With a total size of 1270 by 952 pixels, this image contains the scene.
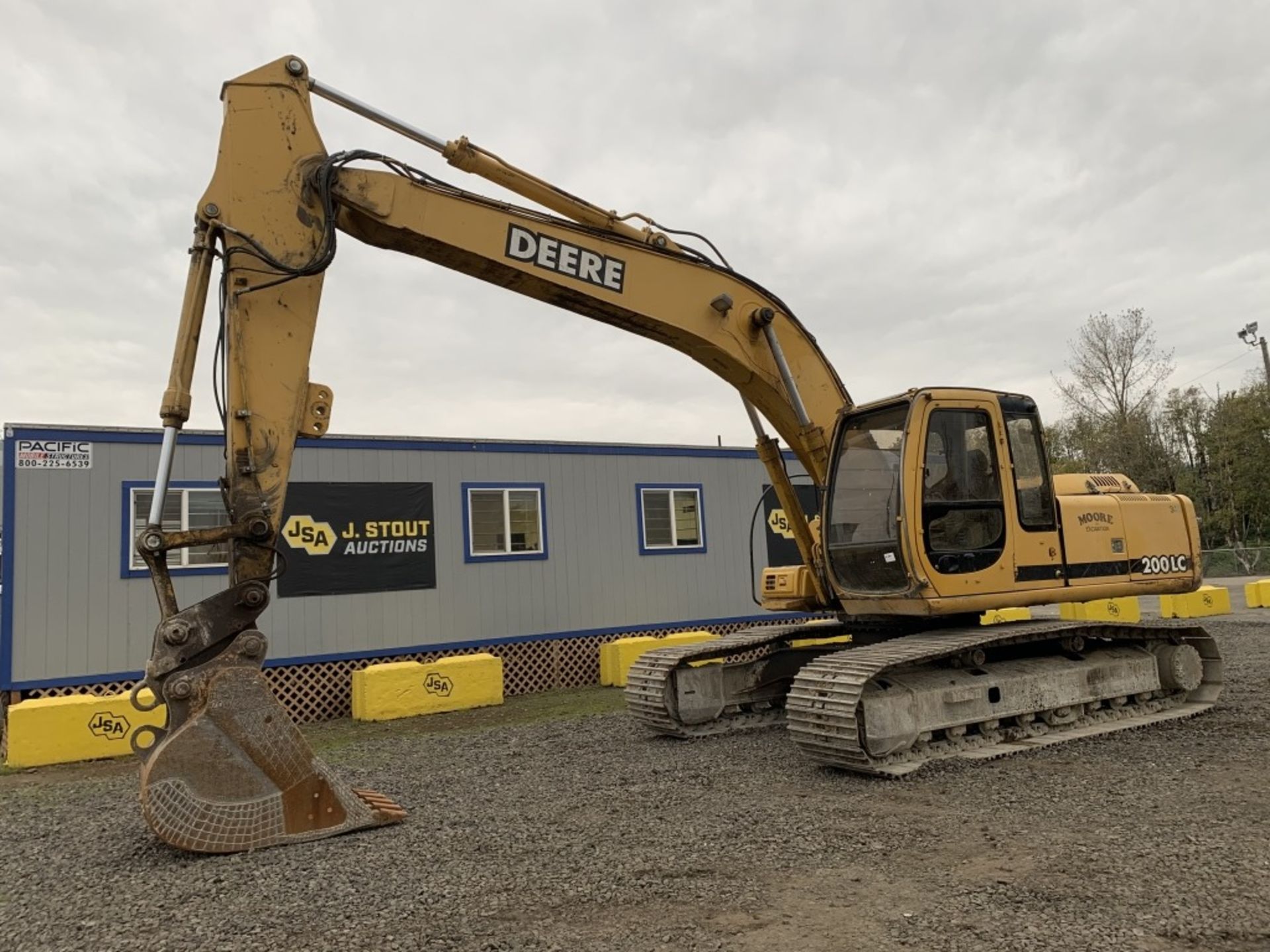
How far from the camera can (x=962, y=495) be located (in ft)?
23.2

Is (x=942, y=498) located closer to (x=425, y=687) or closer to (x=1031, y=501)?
(x=1031, y=501)

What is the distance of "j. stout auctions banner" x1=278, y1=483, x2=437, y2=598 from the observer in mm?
11258

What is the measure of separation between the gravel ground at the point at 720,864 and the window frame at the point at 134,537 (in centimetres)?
353

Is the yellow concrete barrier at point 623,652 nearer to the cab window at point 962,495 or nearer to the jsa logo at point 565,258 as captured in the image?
the cab window at point 962,495

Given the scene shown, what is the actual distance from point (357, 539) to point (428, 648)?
1.75m

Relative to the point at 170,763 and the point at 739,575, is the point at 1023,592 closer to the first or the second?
the point at 170,763

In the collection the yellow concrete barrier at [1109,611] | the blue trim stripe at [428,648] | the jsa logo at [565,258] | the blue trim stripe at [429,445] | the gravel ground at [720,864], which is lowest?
the gravel ground at [720,864]

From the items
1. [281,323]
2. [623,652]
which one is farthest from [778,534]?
[281,323]

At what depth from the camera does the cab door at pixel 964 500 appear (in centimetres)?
688

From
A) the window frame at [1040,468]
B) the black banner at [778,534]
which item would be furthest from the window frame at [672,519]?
the window frame at [1040,468]

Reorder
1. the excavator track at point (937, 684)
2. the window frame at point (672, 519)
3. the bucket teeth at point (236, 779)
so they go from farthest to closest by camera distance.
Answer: the window frame at point (672, 519), the excavator track at point (937, 684), the bucket teeth at point (236, 779)

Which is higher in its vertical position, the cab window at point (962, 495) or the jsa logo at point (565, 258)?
the jsa logo at point (565, 258)

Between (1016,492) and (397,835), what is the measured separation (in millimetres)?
5333

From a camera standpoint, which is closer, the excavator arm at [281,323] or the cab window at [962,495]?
the excavator arm at [281,323]
